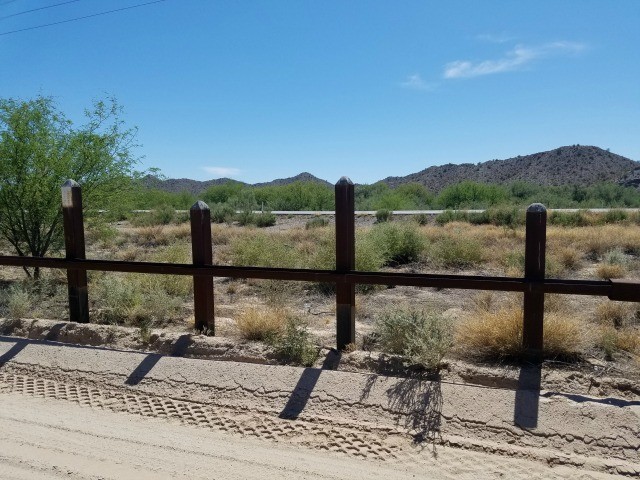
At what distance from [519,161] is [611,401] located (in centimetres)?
8460

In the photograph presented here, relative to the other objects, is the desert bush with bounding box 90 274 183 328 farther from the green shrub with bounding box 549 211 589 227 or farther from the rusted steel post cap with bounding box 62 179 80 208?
the green shrub with bounding box 549 211 589 227

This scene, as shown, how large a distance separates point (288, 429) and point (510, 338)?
252 cm

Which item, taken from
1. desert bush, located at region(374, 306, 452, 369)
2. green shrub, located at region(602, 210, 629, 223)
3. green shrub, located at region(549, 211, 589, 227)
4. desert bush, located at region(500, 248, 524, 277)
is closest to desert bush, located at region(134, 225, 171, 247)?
desert bush, located at region(500, 248, 524, 277)

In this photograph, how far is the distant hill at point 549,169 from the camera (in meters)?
74.8

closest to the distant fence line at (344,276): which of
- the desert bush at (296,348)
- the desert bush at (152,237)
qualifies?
the desert bush at (296,348)

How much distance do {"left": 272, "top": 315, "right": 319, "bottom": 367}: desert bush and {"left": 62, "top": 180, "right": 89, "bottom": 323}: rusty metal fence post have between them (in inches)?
115

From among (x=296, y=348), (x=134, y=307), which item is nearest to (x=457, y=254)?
(x=134, y=307)

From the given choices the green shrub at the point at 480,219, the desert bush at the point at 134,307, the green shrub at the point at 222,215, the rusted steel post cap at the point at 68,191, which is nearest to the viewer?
the rusted steel post cap at the point at 68,191

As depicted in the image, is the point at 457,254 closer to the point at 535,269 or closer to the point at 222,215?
the point at 535,269

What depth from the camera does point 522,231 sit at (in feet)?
67.0

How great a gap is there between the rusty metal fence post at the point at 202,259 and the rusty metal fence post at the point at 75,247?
1.76 m

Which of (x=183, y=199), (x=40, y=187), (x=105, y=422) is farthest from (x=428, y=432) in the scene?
(x=183, y=199)

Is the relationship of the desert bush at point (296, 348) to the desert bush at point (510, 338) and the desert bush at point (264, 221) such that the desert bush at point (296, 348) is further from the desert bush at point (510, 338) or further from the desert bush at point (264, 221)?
the desert bush at point (264, 221)

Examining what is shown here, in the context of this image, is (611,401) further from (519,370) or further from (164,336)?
(164,336)
